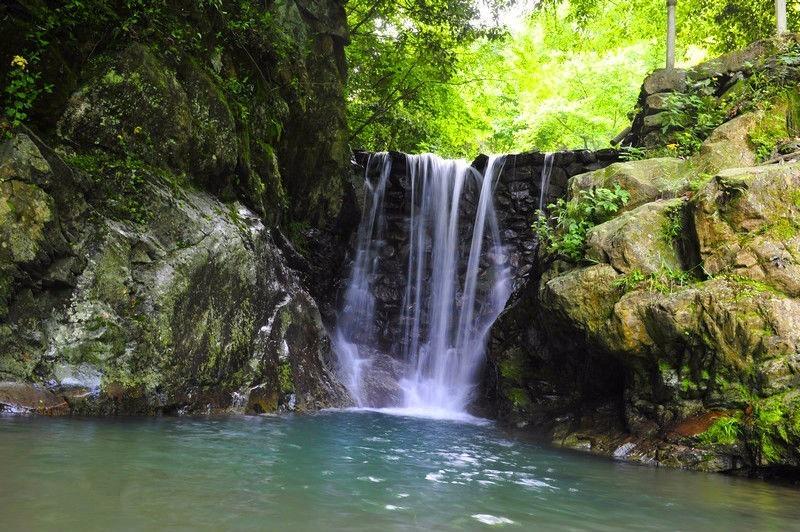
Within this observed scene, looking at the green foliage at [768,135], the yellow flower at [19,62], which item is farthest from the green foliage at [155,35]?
the green foliage at [768,135]

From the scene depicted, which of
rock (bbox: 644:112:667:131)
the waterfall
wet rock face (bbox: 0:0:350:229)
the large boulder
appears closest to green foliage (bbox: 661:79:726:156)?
rock (bbox: 644:112:667:131)

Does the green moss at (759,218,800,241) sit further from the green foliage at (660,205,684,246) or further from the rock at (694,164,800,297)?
the green foliage at (660,205,684,246)

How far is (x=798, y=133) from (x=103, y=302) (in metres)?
9.46

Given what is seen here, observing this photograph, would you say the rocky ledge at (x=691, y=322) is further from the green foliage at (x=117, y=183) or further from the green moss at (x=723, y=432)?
the green foliage at (x=117, y=183)

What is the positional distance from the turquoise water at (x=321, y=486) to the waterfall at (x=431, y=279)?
607 centimetres

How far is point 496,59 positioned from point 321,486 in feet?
55.8

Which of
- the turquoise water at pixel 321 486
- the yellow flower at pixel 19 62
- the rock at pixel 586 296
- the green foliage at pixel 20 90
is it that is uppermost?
the yellow flower at pixel 19 62

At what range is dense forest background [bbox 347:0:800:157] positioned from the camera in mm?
14312

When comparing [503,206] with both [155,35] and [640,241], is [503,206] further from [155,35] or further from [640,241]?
[155,35]

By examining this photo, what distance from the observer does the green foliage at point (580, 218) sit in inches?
313

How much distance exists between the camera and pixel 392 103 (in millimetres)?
16547

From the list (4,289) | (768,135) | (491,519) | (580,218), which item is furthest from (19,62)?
(768,135)

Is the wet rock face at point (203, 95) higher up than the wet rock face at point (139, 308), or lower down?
higher up

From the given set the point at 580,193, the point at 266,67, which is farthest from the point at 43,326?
the point at 580,193
